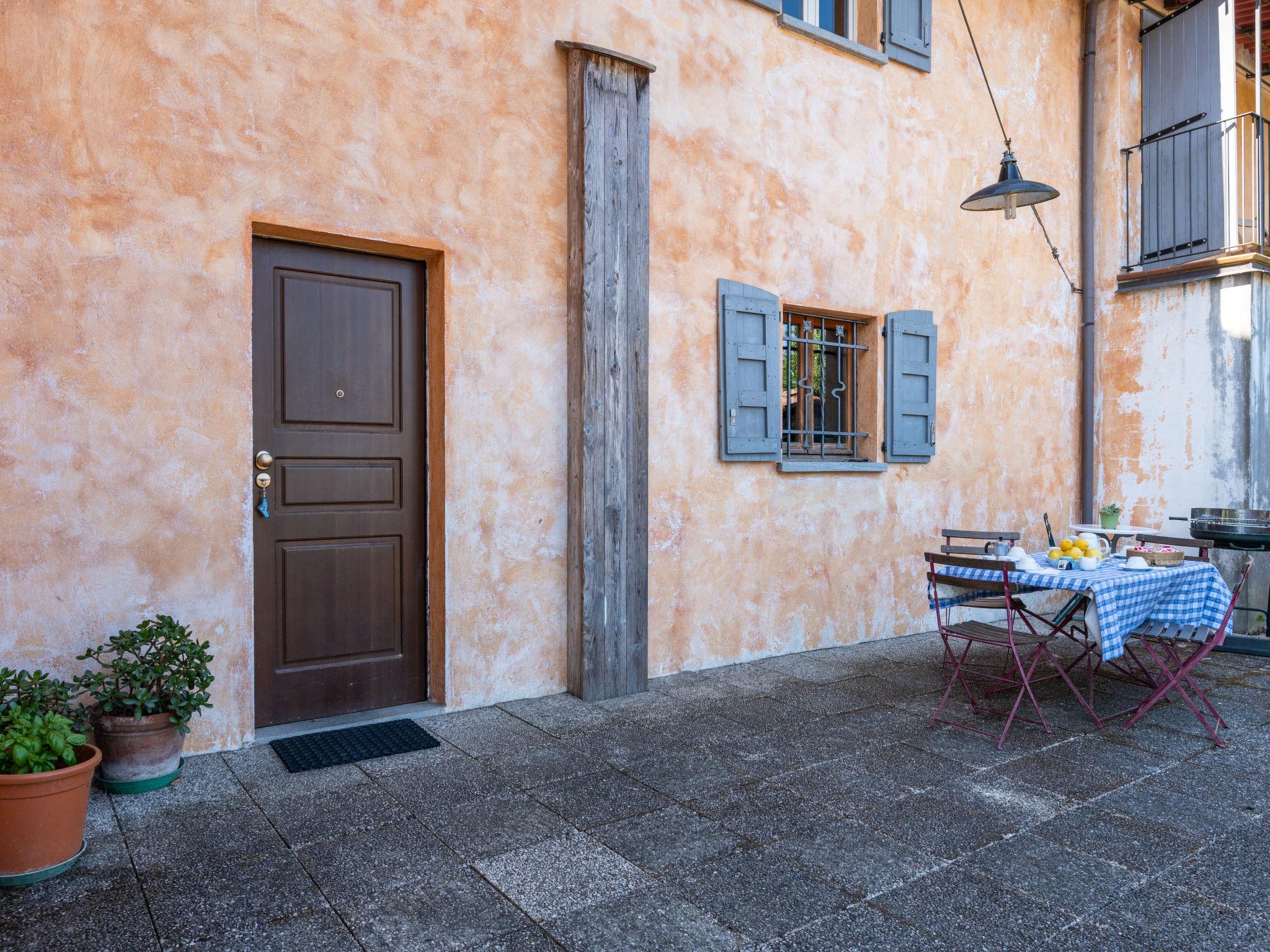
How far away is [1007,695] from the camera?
15.0 feet

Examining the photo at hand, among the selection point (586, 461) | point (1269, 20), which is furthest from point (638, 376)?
point (1269, 20)

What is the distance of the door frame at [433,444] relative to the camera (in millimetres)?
4094

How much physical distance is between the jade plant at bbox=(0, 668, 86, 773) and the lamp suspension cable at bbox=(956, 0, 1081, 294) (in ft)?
19.9

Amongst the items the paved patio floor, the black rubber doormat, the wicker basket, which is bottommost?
the paved patio floor

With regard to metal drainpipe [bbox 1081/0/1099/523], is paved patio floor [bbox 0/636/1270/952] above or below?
below

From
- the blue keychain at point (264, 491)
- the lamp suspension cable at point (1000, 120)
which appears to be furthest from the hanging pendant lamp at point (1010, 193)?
the blue keychain at point (264, 491)

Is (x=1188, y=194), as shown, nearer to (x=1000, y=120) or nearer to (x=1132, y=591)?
(x=1000, y=120)

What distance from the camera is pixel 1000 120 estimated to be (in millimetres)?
6465

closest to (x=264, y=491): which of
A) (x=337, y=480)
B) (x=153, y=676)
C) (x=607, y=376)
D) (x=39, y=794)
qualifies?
(x=337, y=480)

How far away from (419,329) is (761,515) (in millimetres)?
2343

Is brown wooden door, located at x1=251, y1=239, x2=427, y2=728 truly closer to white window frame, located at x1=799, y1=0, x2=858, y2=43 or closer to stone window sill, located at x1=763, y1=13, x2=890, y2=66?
stone window sill, located at x1=763, y1=13, x2=890, y2=66

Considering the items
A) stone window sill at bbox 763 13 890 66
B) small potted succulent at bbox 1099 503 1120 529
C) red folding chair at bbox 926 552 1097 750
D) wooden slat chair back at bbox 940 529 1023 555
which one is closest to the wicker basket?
small potted succulent at bbox 1099 503 1120 529

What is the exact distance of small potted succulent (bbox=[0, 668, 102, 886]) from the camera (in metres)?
2.42

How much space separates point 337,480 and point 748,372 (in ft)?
8.18
